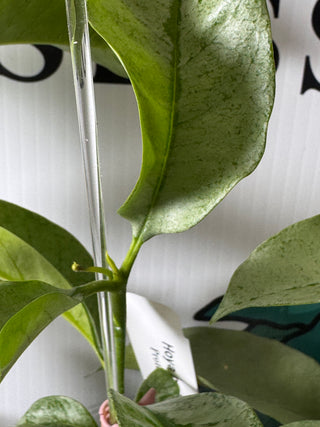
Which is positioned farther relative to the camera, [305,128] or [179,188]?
[305,128]

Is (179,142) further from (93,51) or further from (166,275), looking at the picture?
(166,275)

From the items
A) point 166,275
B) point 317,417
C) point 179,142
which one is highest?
point 179,142

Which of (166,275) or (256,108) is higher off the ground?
(256,108)

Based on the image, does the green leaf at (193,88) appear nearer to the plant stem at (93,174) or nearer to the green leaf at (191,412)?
the plant stem at (93,174)

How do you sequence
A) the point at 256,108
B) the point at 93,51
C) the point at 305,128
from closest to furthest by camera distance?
the point at 256,108, the point at 93,51, the point at 305,128

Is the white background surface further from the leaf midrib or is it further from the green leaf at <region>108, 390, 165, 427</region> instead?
the green leaf at <region>108, 390, 165, 427</region>

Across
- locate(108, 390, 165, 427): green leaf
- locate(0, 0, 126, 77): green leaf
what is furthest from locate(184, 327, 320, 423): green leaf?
locate(0, 0, 126, 77): green leaf

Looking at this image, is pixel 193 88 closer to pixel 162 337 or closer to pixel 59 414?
pixel 162 337

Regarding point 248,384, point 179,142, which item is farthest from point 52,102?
point 248,384
